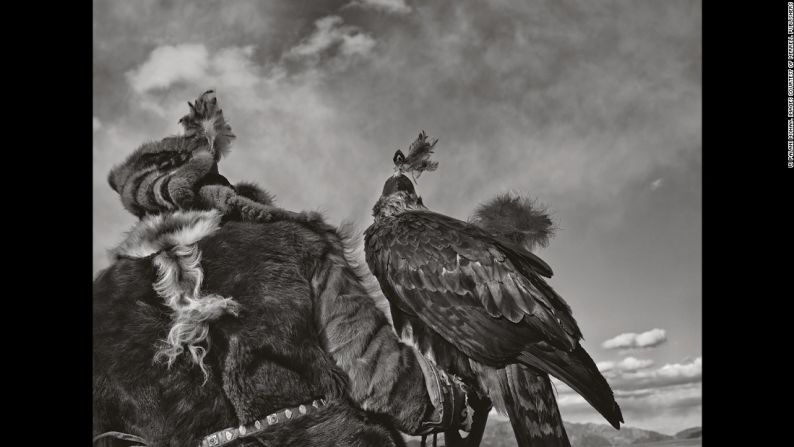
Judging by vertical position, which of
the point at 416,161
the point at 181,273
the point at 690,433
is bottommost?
the point at 690,433

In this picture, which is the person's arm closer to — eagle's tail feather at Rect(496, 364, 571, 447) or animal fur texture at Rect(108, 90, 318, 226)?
eagle's tail feather at Rect(496, 364, 571, 447)

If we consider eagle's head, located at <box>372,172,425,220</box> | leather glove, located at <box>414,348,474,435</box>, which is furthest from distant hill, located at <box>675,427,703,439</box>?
eagle's head, located at <box>372,172,425,220</box>

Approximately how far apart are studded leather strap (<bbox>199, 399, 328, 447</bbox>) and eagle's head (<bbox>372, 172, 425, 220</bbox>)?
0.66m

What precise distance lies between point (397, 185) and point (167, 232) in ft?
2.54

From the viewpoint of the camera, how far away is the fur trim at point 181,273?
2486 millimetres

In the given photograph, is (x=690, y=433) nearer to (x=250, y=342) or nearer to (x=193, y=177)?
(x=250, y=342)

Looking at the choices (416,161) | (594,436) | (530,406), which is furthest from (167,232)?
(594,436)

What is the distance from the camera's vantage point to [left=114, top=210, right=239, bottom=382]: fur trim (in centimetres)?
249

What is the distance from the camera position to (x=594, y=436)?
250 cm

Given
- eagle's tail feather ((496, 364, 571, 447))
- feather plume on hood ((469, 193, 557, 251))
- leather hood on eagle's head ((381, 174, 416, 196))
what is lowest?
eagle's tail feather ((496, 364, 571, 447))

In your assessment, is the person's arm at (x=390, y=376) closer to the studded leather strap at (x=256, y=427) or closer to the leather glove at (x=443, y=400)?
the leather glove at (x=443, y=400)

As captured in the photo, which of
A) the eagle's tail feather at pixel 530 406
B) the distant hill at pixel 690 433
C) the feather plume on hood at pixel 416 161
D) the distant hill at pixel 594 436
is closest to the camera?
the eagle's tail feather at pixel 530 406

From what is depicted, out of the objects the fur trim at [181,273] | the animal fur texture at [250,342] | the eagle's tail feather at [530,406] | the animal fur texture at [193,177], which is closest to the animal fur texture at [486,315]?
the eagle's tail feather at [530,406]
